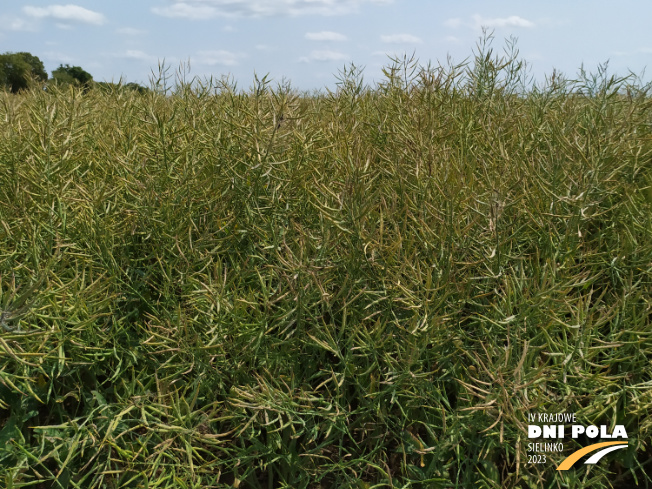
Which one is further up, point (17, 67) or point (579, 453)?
point (17, 67)

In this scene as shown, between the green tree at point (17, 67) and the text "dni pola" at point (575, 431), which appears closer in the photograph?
the text "dni pola" at point (575, 431)

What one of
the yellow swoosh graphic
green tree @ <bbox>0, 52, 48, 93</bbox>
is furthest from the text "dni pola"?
green tree @ <bbox>0, 52, 48, 93</bbox>

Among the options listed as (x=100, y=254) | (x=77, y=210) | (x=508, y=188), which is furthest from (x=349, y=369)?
(x=77, y=210)

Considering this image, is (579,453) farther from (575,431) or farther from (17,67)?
(17,67)

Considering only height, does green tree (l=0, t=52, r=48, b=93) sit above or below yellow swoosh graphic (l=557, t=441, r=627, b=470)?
above

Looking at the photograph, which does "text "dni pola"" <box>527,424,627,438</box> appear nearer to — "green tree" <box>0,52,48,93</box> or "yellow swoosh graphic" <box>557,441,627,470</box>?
"yellow swoosh graphic" <box>557,441,627,470</box>

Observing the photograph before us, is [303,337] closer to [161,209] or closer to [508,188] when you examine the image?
[161,209]

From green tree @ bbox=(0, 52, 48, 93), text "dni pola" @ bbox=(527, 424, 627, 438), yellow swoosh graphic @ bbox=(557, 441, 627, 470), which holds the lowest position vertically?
yellow swoosh graphic @ bbox=(557, 441, 627, 470)

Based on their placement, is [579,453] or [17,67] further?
[17,67]

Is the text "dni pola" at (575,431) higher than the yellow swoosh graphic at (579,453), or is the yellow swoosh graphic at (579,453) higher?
the text "dni pola" at (575,431)

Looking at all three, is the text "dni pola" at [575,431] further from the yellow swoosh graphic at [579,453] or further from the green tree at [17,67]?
the green tree at [17,67]

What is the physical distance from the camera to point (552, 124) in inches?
87.3

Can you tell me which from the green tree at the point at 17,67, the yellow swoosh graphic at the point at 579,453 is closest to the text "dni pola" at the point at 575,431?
the yellow swoosh graphic at the point at 579,453

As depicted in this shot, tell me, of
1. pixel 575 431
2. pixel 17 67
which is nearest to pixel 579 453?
pixel 575 431
